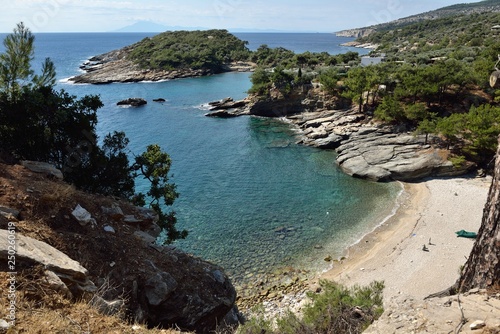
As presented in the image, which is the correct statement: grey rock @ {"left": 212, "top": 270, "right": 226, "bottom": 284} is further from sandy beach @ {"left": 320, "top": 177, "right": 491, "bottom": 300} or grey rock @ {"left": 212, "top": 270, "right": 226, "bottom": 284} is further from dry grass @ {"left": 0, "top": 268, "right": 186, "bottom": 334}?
sandy beach @ {"left": 320, "top": 177, "right": 491, "bottom": 300}

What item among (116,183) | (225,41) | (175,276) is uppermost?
(225,41)

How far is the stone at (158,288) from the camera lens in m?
11.5

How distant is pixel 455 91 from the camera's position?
49.0 meters

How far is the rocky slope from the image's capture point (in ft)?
29.9

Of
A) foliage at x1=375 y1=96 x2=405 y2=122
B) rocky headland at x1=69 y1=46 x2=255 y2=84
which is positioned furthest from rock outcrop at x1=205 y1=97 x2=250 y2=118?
rocky headland at x1=69 y1=46 x2=255 y2=84

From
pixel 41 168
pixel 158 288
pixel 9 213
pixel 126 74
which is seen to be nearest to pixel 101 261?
pixel 158 288

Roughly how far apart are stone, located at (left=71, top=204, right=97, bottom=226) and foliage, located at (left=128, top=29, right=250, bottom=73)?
10832 cm

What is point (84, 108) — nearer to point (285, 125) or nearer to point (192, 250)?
point (192, 250)

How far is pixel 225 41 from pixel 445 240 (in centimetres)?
14341

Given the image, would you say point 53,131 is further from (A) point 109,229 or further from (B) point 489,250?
(B) point 489,250

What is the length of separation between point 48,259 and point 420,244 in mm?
25160

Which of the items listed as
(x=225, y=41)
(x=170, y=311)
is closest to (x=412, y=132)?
(x=170, y=311)

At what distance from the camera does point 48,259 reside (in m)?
9.02

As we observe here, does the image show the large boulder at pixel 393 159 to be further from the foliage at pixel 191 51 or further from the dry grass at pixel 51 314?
the foliage at pixel 191 51
